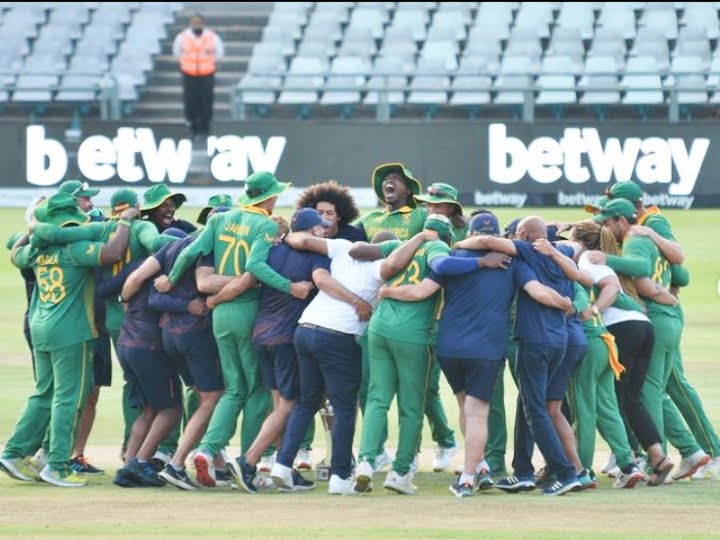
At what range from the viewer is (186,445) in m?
9.94

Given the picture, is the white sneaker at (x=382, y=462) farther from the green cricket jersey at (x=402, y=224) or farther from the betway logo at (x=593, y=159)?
the betway logo at (x=593, y=159)

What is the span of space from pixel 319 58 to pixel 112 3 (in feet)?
19.4

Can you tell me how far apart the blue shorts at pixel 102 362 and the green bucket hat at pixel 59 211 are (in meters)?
0.83

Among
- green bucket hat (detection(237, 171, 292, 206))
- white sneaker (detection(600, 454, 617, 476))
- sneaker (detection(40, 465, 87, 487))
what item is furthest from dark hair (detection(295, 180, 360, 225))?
white sneaker (detection(600, 454, 617, 476))

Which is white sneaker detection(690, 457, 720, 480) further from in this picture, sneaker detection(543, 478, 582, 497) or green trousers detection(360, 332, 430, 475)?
green trousers detection(360, 332, 430, 475)

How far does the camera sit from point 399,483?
9617 millimetres

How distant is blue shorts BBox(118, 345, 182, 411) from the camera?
10.1 meters

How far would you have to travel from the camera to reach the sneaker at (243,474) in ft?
31.9

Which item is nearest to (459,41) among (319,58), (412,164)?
(319,58)

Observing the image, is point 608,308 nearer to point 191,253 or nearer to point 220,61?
point 191,253

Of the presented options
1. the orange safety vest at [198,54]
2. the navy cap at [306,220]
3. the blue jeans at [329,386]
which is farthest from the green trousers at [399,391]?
the orange safety vest at [198,54]

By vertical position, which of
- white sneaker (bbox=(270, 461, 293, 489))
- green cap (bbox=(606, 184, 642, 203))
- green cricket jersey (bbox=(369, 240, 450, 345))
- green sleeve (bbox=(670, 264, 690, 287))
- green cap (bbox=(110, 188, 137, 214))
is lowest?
white sneaker (bbox=(270, 461, 293, 489))

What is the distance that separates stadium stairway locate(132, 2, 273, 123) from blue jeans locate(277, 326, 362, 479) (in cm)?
2095

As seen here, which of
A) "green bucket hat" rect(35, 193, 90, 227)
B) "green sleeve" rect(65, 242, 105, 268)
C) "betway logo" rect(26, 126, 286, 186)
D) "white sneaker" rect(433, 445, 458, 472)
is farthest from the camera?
"betway logo" rect(26, 126, 286, 186)
